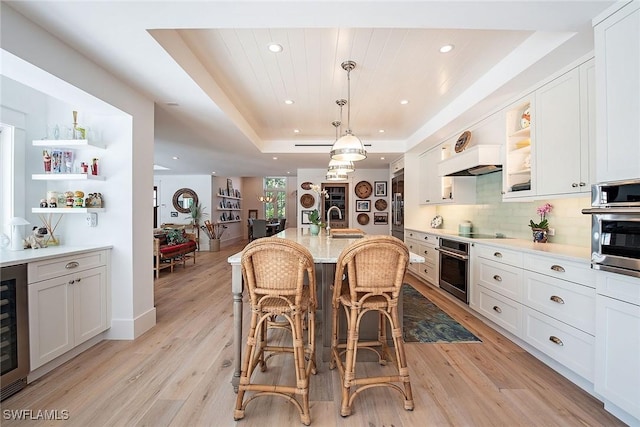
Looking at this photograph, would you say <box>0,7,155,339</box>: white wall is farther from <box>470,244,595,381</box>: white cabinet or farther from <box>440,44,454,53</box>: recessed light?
<box>470,244,595,381</box>: white cabinet

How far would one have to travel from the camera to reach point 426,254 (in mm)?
4719

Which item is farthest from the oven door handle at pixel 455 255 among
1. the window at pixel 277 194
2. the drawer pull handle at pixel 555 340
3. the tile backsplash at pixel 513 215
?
the window at pixel 277 194

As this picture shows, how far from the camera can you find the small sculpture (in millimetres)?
2519

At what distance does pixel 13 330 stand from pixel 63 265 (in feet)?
1.71

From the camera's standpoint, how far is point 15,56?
1.73m

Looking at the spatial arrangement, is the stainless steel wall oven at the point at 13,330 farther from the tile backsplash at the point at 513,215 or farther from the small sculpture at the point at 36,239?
the tile backsplash at the point at 513,215

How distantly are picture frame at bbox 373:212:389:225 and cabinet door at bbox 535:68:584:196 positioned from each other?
5.26 m

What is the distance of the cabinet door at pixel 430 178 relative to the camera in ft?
16.0

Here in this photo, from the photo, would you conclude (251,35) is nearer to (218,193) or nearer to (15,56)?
(15,56)

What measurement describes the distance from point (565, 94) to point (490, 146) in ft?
3.13

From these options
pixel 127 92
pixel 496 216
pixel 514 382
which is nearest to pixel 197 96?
pixel 127 92

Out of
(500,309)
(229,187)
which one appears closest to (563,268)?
(500,309)

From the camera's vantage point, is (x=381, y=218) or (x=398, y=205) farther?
(x=381, y=218)

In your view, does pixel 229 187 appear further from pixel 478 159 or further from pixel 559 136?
pixel 559 136
